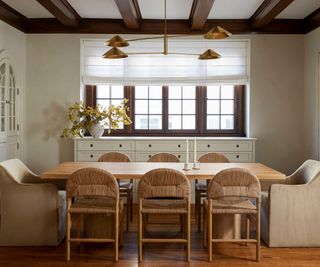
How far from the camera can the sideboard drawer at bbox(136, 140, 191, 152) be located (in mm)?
6027

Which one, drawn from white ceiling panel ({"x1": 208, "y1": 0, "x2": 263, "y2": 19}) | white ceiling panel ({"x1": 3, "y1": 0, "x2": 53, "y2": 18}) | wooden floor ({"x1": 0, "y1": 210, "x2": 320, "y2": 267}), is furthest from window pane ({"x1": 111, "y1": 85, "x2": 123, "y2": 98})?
wooden floor ({"x1": 0, "y1": 210, "x2": 320, "y2": 267})

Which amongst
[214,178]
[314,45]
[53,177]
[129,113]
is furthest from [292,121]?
[53,177]

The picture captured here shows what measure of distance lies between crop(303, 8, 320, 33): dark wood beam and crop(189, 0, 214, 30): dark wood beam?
146 cm

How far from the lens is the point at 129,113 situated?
6609 mm

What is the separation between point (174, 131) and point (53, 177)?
301 centimetres

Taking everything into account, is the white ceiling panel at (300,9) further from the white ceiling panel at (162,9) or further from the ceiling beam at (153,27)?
the white ceiling panel at (162,9)

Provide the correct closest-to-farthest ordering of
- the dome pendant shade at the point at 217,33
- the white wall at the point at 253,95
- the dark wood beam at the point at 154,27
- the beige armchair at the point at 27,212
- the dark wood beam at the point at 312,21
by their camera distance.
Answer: the dome pendant shade at the point at 217,33, the beige armchair at the point at 27,212, the dark wood beam at the point at 312,21, the dark wood beam at the point at 154,27, the white wall at the point at 253,95

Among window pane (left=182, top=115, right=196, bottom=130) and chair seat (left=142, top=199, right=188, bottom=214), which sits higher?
window pane (left=182, top=115, right=196, bottom=130)

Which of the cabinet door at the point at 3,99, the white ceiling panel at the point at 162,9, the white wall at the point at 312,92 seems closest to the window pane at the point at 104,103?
the white ceiling panel at the point at 162,9

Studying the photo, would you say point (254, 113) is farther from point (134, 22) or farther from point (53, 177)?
point (53, 177)

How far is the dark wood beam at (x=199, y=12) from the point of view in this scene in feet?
16.0

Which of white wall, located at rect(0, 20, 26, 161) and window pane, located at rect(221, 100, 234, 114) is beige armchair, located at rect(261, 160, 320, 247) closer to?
window pane, located at rect(221, 100, 234, 114)

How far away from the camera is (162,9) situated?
5.58m

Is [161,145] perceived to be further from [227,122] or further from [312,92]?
[312,92]
